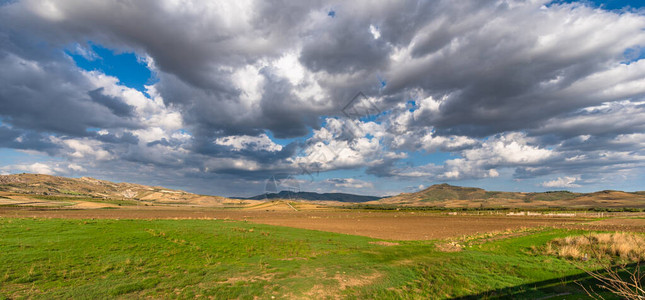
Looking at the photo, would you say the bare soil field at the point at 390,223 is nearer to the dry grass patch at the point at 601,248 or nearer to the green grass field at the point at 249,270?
the dry grass patch at the point at 601,248

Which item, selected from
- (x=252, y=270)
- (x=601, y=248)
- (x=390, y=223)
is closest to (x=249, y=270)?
(x=252, y=270)

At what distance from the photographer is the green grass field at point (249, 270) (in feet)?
42.2

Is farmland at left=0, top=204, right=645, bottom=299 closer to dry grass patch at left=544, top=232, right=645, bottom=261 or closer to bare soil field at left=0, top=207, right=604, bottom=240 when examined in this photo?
dry grass patch at left=544, top=232, right=645, bottom=261

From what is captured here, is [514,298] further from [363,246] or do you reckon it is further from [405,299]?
[363,246]

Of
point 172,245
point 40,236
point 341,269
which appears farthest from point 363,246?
point 40,236

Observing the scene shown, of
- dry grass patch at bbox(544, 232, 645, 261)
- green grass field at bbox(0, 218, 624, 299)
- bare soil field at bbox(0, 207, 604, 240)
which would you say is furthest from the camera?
bare soil field at bbox(0, 207, 604, 240)

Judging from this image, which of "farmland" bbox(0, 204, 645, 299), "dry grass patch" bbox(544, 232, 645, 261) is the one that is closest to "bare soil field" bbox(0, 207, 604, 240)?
"dry grass patch" bbox(544, 232, 645, 261)

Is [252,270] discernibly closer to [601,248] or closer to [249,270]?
[249,270]

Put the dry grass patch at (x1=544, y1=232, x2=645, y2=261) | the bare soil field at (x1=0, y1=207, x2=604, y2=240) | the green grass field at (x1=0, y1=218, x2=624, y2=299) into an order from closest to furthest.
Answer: the green grass field at (x1=0, y1=218, x2=624, y2=299)
the dry grass patch at (x1=544, y1=232, x2=645, y2=261)
the bare soil field at (x1=0, y1=207, x2=604, y2=240)

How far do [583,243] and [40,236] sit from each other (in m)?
44.3

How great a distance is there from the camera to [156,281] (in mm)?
13539

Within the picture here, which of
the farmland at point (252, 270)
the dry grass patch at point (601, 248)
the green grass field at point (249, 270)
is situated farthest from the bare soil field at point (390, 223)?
the green grass field at point (249, 270)

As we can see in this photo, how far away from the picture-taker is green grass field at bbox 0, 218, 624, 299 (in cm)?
1286

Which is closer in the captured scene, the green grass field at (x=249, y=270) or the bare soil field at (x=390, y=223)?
the green grass field at (x=249, y=270)
